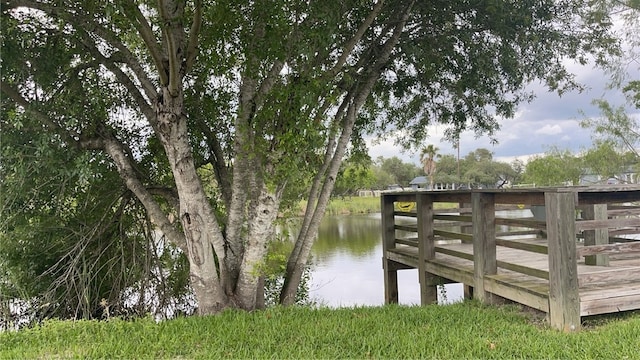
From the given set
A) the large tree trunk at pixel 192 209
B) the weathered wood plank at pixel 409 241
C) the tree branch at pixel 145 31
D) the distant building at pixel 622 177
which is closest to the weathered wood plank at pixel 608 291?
the weathered wood plank at pixel 409 241

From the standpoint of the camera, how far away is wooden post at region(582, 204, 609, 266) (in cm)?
448

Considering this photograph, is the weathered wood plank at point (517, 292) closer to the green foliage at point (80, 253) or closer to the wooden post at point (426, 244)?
the wooden post at point (426, 244)

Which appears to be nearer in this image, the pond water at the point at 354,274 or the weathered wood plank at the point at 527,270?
the weathered wood plank at the point at 527,270

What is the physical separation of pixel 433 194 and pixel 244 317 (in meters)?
2.75

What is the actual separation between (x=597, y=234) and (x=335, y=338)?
3196 millimetres

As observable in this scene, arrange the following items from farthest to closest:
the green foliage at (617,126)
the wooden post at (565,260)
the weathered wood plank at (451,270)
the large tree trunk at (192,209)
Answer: the green foliage at (617,126) → the weathered wood plank at (451,270) → the large tree trunk at (192,209) → the wooden post at (565,260)

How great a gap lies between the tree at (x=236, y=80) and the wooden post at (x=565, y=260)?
2115mm

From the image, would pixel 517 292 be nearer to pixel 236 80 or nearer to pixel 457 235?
pixel 457 235

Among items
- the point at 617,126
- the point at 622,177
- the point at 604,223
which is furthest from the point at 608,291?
the point at 622,177

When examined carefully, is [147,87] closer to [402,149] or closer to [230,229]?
[230,229]

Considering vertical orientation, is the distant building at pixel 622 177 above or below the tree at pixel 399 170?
below

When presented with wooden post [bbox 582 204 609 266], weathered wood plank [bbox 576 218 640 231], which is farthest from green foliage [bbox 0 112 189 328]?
wooden post [bbox 582 204 609 266]

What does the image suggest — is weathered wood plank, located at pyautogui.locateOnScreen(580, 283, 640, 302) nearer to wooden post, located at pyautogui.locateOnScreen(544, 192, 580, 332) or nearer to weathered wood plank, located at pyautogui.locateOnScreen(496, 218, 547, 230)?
wooden post, located at pyautogui.locateOnScreen(544, 192, 580, 332)

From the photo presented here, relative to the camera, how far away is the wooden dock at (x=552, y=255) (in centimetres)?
352
